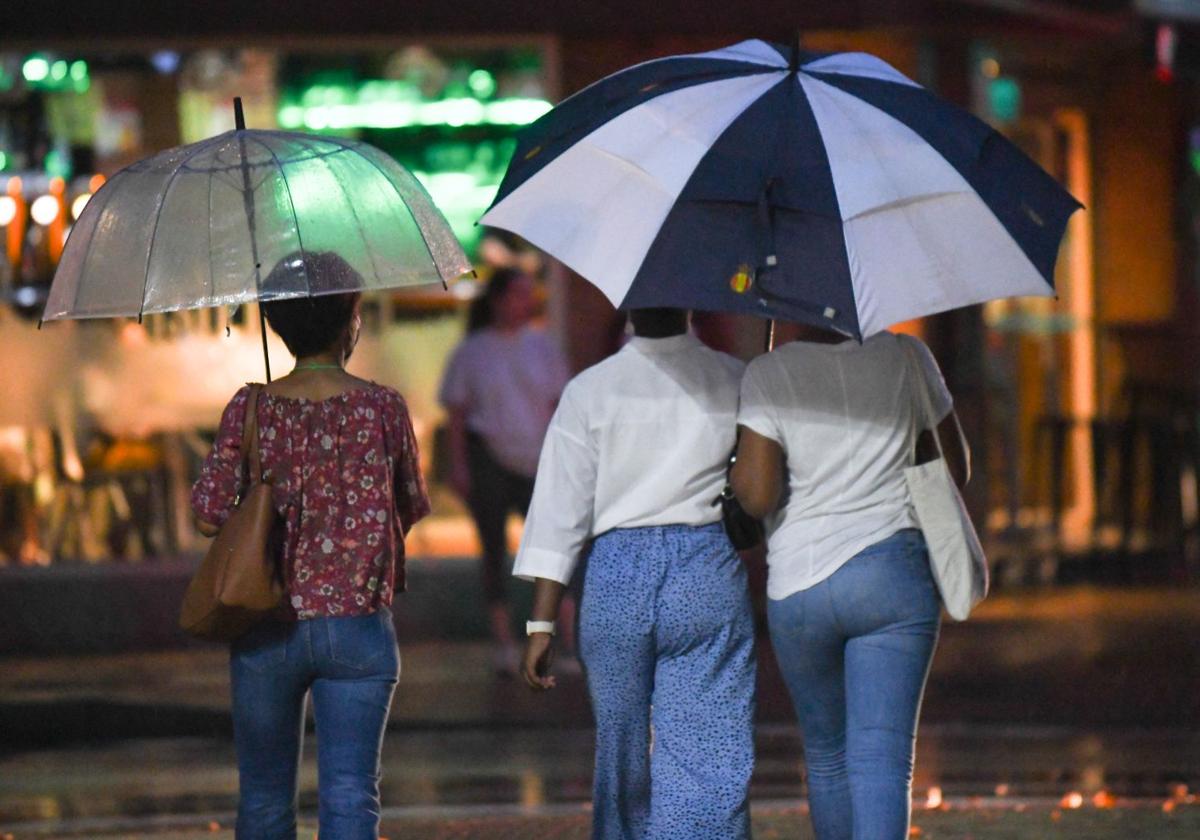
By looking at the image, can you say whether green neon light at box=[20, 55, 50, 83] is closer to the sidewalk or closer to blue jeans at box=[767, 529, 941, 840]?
the sidewalk

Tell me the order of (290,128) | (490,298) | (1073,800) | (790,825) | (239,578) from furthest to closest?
(290,128) < (490,298) < (1073,800) < (790,825) < (239,578)

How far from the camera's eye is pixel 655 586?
527cm

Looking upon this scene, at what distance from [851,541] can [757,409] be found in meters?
0.39

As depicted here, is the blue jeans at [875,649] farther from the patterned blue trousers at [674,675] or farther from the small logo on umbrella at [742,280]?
the small logo on umbrella at [742,280]

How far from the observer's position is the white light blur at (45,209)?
12266 millimetres

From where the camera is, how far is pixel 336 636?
16.6 feet

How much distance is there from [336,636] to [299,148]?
4.10ft

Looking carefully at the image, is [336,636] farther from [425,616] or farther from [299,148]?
[425,616]

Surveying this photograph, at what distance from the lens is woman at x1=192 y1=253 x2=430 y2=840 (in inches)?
199

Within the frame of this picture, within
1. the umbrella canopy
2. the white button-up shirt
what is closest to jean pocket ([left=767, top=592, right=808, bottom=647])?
the white button-up shirt

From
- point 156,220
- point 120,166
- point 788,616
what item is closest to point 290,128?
point 120,166

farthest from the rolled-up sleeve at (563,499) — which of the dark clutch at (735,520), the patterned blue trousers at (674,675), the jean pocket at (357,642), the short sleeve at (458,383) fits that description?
the short sleeve at (458,383)

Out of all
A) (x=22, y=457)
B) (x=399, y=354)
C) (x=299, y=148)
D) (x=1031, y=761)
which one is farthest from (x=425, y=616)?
(x=299, y=148)

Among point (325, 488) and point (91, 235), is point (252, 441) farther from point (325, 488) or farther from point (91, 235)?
point (91, 235)
